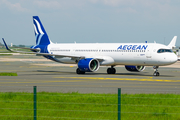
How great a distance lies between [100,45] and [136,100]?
24.7 metres

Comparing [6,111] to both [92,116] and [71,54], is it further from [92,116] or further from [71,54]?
[71,54]

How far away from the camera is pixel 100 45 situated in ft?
135

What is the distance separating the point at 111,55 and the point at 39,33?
44.1 feet

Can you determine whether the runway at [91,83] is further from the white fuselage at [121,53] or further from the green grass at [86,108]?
the green grass at [86,108]

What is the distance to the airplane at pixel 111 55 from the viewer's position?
36.0 metres

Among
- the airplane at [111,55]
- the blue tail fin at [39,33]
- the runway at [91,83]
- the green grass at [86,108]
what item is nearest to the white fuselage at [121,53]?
the airplane at [111,55]

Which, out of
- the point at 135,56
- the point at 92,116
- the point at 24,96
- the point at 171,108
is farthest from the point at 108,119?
the point at 135,56

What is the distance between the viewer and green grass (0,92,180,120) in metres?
12.9

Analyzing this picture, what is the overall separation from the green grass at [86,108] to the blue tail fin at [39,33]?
1188 inches

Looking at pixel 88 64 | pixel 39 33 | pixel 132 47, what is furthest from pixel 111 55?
pixel 39 33

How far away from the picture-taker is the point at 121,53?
38438 mm

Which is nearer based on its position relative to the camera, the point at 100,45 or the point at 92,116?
the point at 92,116

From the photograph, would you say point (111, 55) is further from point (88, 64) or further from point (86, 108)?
point (86, 108)

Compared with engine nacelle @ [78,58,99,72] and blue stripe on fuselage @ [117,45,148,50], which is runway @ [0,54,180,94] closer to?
engine nacelle @ [78,58,99,72]
